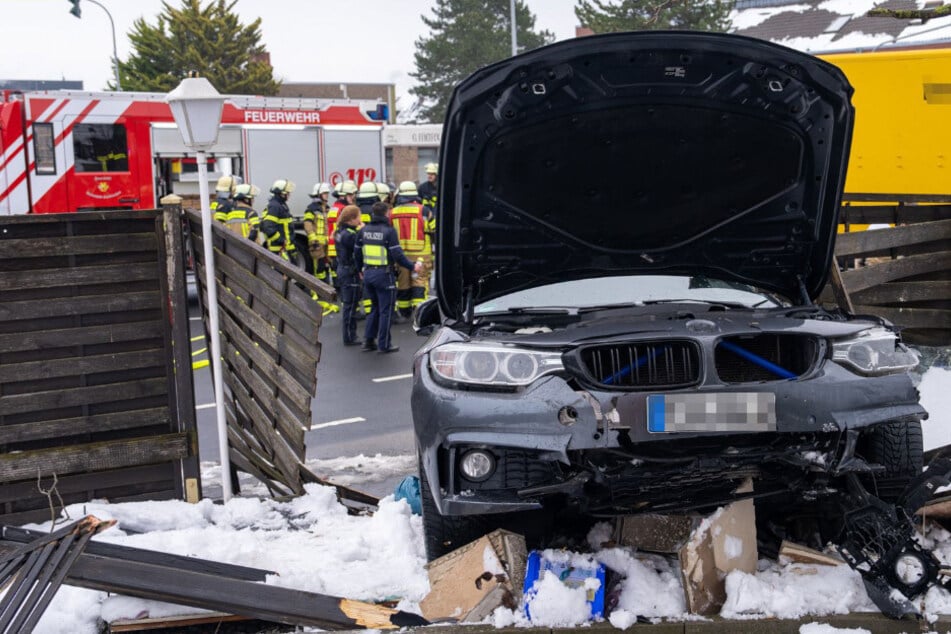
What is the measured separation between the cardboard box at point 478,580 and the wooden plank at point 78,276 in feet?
8.77

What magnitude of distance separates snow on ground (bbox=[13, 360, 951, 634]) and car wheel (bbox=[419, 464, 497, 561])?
18 centimetres

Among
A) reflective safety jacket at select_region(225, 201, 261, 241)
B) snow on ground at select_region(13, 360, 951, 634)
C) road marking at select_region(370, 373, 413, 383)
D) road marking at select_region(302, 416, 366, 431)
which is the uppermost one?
reflective safety jacket at select_region(225, 201, 261, 241)

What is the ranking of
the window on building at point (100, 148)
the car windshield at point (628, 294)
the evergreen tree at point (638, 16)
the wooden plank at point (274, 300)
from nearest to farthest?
the car windshield at point (628, 294) < the wooden plank at point (274, 300) < the window on building at point (100, 148) < the evergreen tree at point (638, 16)

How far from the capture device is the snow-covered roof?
3756 centimetres

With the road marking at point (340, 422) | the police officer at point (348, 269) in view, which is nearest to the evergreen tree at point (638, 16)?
the police officer at point (348, 269)

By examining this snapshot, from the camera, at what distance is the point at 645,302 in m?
4.59

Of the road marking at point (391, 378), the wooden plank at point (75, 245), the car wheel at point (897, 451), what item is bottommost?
the road marking at point (391, 378)

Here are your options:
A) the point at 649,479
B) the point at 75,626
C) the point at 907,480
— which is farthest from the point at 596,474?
the point at 75,626

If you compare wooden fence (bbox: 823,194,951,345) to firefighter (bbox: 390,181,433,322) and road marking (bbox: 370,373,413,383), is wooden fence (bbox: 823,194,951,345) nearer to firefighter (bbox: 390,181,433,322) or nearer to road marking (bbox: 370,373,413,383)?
road marking (bbox: 370,373,413,383)

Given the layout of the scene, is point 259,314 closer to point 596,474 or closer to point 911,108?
point 596,474

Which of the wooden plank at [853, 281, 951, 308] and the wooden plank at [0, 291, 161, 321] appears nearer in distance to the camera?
the wooden plank at [0, 291, 161, 321]

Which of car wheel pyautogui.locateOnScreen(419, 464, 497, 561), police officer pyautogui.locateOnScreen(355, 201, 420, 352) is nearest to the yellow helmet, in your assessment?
police officer pyautogui.locateOnScreen(355, 201, 420, 352)

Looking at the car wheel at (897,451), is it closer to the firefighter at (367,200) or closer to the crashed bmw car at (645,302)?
the crashed bmw car at (645,302)

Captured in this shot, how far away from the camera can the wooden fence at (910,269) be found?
9180mm
